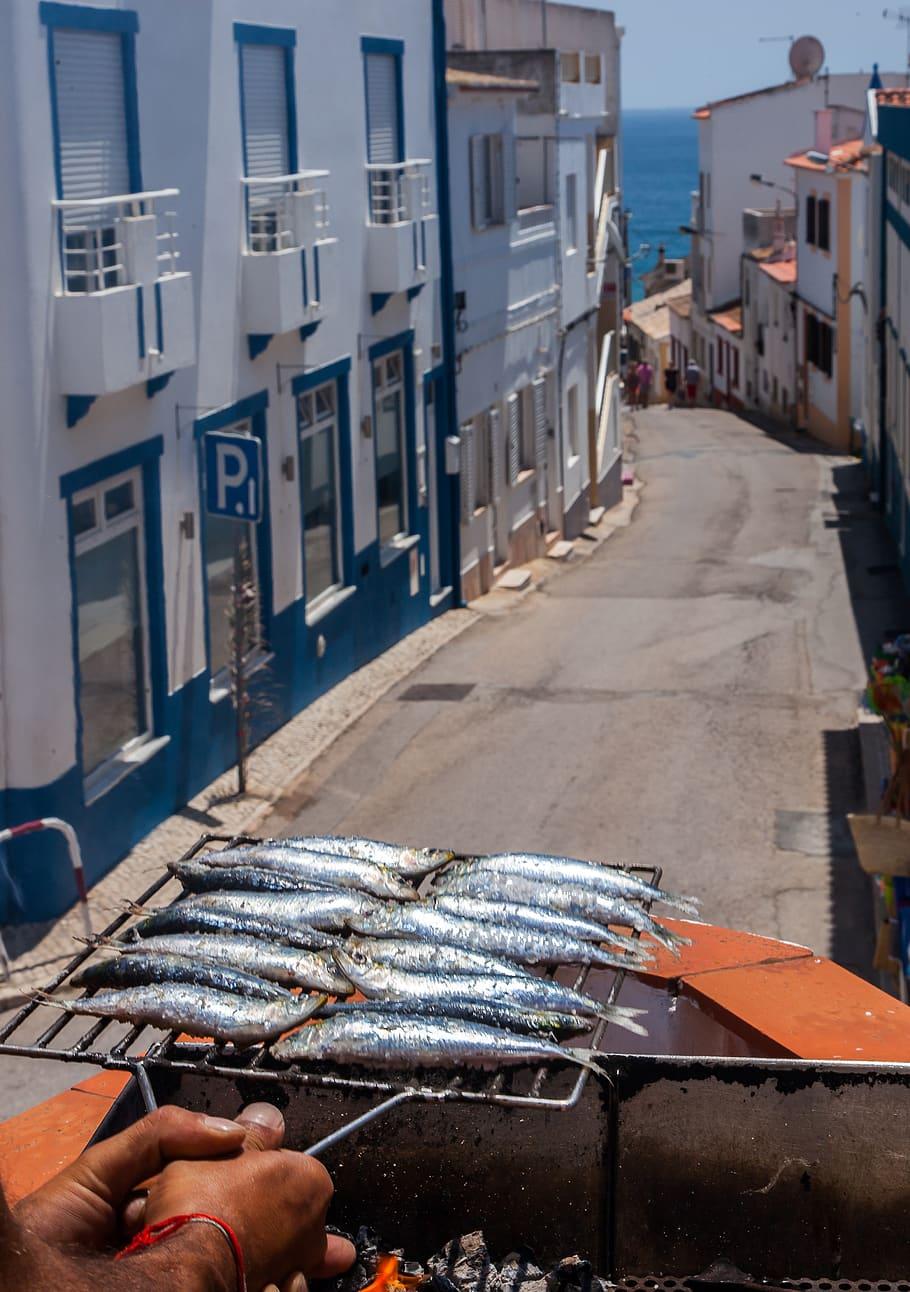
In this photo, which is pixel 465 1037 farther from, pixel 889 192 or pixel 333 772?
pixel 889 192

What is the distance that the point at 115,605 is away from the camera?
13.9 meters

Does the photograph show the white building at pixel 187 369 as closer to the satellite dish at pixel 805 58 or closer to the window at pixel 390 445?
the window at pixel 390 445

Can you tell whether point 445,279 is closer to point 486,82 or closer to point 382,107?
point 382,107

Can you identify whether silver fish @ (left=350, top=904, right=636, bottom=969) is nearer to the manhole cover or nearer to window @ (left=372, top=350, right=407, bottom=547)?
the manhole cover

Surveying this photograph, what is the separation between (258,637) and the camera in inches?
633

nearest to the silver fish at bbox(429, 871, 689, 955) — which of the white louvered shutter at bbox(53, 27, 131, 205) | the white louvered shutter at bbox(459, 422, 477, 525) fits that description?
the white louvered shutter at bbox(53, 27, 131, 205)

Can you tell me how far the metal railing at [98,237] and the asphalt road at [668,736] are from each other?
480 cm

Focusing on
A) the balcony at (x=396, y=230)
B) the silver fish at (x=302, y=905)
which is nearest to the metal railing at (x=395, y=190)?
the balcony at (x=396, y=230)

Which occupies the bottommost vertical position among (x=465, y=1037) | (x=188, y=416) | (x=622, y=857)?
(x=622, y=857)

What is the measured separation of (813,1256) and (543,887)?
4.94ft

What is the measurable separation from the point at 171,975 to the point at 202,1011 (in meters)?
0.28

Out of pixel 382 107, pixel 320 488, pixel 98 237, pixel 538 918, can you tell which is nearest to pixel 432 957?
pixel 538 918

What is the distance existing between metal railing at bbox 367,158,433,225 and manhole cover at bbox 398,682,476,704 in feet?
16.9

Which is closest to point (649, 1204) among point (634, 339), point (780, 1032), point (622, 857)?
point (780, 1032)
